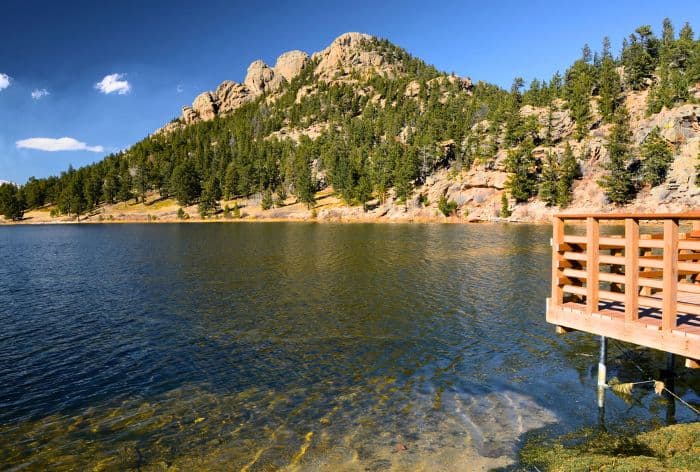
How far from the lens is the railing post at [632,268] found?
11.7 meters

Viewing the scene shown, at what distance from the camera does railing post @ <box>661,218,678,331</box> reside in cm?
1092

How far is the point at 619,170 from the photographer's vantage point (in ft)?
390

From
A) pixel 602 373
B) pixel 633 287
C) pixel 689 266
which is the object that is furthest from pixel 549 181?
pixel 633 287

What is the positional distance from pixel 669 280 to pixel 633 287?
3.05 feet

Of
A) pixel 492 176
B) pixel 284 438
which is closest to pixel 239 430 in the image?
pixel 284 438

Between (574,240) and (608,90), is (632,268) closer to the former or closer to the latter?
(574,240)

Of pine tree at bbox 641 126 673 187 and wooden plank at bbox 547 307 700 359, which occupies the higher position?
pine tree at bbox 641 126 673 187

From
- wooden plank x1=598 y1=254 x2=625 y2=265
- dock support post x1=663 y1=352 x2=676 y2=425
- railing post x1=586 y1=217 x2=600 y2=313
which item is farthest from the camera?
dock support post x1=663 y1=352 x2=676 y2=425

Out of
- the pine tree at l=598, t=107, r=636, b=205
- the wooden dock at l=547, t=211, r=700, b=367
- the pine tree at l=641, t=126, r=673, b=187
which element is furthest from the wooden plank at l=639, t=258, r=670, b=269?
the pine tree at l=641, t=126, r=673, b=187

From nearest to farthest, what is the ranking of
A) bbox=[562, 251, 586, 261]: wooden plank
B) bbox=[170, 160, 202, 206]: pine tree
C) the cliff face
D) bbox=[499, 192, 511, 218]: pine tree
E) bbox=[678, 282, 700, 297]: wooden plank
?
1. bbox=[678, 282, 700, 297]: wooden plank
2. bbox=[562, 251, 586, 261]: wooden plank
3. the cliff face
4. bbox=[499, 192, 511, 218]: pine tree
5. bbox=[170, 160, 202, 206]: pine tree

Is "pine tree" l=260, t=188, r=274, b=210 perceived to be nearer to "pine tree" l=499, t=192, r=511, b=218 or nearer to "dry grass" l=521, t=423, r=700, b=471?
"pine tree" l=499, t=192, r=511, b=218

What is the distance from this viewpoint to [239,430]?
13961 mm

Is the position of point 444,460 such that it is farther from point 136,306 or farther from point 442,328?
point 136,306

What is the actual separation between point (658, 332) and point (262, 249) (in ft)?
202
